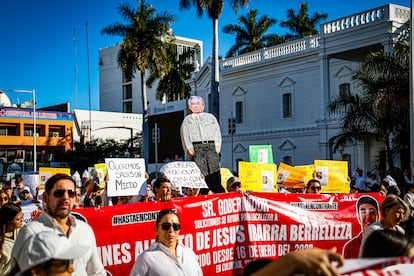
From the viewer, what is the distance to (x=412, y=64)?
16.8 meters

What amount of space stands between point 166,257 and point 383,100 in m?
17.0

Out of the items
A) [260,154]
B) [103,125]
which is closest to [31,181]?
[260,154]

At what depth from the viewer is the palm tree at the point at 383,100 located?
65.8 ft

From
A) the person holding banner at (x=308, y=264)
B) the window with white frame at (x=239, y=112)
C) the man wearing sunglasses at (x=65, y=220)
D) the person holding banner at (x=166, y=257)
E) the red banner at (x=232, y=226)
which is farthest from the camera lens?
the window with white frame at (x=239, y=112)

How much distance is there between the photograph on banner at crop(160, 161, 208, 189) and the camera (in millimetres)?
8156

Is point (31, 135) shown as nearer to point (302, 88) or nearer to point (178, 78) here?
point (178, 78)

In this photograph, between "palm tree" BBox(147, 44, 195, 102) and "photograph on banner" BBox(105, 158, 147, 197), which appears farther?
"palm tree" BBox(147, 44, 195, 102)

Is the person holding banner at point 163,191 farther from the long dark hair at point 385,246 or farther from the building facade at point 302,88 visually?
the building facade at point 302,88

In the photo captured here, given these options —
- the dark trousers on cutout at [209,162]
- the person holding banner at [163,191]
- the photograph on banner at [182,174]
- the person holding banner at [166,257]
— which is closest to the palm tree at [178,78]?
the dark trousers on cutout at [209,162]

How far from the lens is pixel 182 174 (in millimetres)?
8352

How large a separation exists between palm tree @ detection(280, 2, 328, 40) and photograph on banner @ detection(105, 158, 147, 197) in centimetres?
4153

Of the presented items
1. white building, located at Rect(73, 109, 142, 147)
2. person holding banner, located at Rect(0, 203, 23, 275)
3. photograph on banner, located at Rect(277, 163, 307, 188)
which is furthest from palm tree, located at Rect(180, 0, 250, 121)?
white building, located at Rect(73, 109, 142, 147)

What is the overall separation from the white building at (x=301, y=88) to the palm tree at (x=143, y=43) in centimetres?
549

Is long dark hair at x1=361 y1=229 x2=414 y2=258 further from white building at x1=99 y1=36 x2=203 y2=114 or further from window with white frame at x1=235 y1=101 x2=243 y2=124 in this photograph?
white building at x1=99 y1=36 x2=203 y2=114
